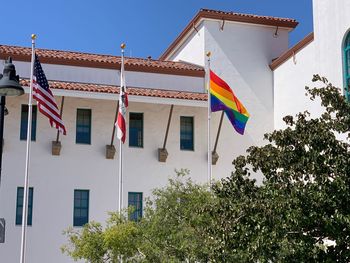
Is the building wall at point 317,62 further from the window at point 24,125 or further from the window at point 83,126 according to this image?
the window at point 24,125

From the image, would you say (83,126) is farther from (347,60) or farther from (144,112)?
(347,60)

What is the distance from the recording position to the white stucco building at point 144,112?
27.2 m

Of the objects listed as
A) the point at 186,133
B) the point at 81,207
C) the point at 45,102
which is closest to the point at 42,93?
the point at 45,102

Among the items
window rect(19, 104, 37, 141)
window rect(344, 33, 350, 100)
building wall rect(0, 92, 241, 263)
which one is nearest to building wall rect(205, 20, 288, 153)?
building wall rect(0, 92, 241, 263)

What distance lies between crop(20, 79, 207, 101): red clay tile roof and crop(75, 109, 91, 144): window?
126cm

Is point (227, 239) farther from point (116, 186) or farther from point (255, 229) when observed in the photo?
point (116, 186)

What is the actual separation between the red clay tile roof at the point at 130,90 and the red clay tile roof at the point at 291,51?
12.8 ft

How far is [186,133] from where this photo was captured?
30.1 metres

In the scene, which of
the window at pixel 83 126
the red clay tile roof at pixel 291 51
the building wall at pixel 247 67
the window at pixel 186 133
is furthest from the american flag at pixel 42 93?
the red clay tile roof at pixel 291 51

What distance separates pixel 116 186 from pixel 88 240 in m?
8.78

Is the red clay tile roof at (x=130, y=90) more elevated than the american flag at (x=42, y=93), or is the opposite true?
the red clay tile roof at (x=130, y=90)

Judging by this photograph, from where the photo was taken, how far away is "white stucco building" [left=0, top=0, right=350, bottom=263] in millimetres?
27156

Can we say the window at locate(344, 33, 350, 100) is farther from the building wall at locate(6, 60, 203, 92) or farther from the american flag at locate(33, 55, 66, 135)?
the american flag at locate(33, 55, 66, 135)

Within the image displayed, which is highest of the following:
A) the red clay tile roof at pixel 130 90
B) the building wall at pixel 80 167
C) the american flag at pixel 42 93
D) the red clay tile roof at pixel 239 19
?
the red clay tile roof at pixel 239 19
